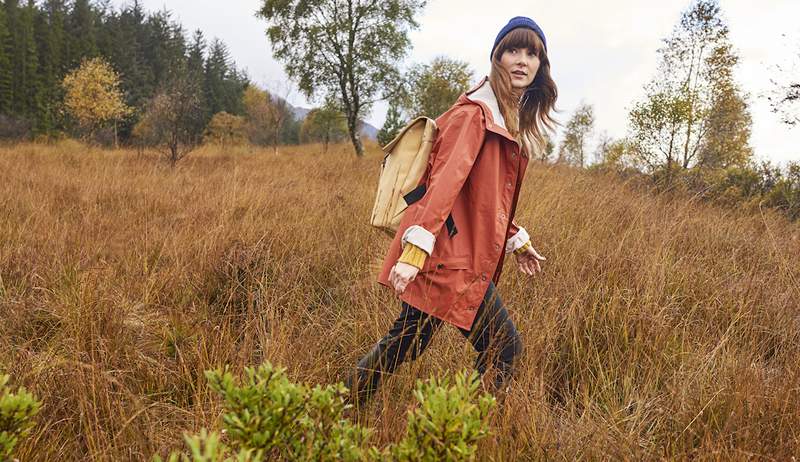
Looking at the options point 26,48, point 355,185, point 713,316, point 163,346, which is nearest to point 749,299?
point 713,316

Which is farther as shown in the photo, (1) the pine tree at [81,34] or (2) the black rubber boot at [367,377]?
(1) the pine tree at [81,34]

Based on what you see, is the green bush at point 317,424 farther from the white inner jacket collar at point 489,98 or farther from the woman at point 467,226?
Answer: the white inner jacket collar at point 489,98

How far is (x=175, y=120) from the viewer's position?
1098cm

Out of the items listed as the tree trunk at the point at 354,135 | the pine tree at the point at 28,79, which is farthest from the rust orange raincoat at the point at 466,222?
the pine tree at the point at 28,79

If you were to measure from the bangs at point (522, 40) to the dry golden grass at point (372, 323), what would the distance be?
1358 mm

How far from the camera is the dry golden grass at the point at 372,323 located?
5.67 ft

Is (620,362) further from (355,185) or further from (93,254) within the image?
(355,185)

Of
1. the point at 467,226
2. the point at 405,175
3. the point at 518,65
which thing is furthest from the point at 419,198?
the point at 518,65

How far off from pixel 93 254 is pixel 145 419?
2.24 metres

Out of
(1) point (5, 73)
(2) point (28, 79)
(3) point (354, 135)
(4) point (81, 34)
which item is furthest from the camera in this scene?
(4) point (81, 34)

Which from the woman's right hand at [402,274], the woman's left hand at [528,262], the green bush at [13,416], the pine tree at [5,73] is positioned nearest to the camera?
the green bush at [13,416]

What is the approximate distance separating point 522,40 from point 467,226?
83 cm

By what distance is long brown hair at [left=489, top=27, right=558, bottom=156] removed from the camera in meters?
1.88

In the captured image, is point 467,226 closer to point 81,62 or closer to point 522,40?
point 522,40
